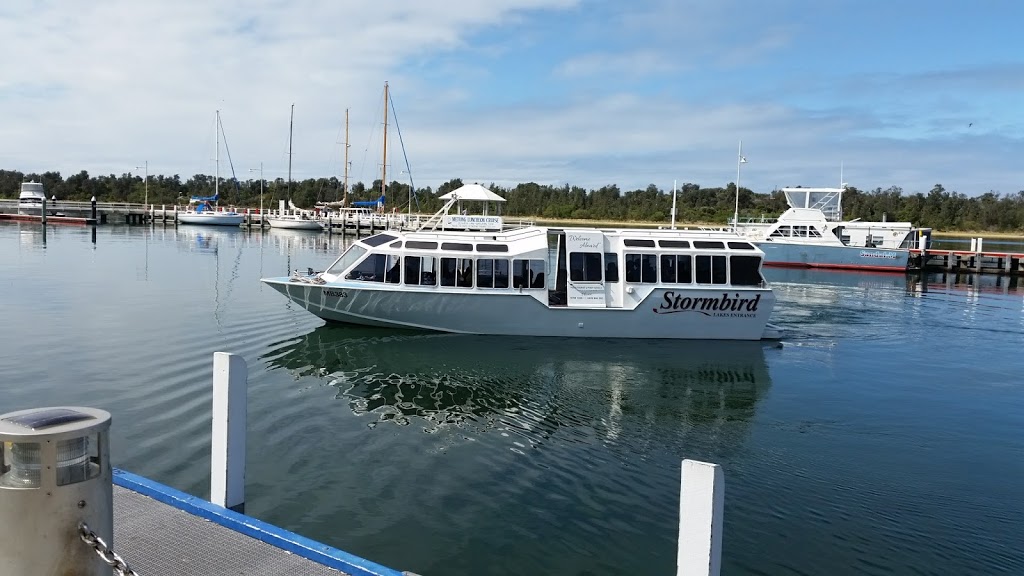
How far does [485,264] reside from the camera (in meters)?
19.5

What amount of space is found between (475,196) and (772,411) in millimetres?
12198

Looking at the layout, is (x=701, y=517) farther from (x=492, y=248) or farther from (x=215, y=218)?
(x=215, y=218)

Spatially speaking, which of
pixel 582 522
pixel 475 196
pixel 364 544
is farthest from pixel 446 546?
pixel 475 196

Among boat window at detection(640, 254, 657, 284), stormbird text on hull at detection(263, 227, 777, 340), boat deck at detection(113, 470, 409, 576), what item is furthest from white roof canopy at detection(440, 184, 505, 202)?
boat deck at detection(113, 470, 409, 576)

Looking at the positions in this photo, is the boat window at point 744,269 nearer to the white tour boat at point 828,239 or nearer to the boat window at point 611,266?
the boat window at point 611,266

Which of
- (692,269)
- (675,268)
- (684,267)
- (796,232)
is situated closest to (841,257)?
(796,232)

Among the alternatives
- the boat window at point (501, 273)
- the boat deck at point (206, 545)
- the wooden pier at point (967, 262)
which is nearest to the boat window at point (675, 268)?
the boat window at point (501, 273)

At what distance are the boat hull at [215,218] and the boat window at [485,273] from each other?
2586 inches

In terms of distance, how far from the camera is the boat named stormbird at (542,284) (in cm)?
1944

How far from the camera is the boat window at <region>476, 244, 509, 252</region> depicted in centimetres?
1958

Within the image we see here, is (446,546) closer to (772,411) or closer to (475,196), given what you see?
(772,411)

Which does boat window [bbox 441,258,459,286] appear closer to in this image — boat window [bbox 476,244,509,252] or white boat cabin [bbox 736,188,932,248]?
boat window [bbox 476,244,509,252]

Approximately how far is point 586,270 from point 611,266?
0.72 meters

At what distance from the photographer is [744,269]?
65.5 ft
